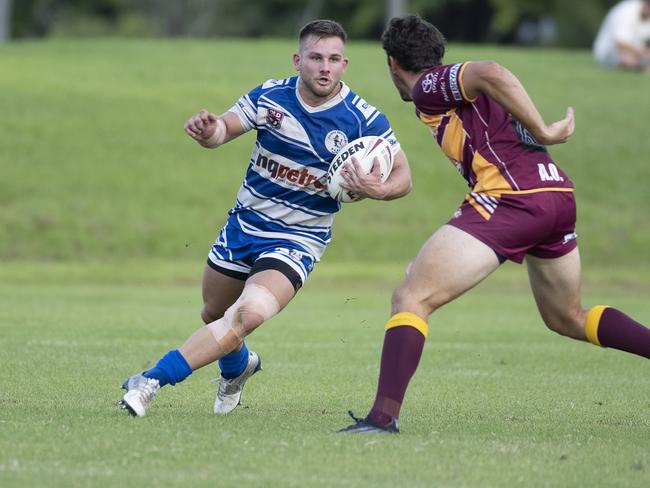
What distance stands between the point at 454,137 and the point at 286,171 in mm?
1244

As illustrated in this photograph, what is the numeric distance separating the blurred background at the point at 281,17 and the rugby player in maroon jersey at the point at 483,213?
4933 cm

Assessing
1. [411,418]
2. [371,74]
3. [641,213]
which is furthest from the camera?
[371,74]

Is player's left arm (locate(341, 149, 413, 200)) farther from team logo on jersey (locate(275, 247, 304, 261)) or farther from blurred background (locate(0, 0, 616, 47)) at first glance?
blurred background (locate(0, 0, 616, 47))

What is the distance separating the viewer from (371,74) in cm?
3444

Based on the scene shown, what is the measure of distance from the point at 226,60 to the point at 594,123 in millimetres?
11251

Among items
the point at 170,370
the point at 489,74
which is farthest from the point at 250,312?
the point at 489,74

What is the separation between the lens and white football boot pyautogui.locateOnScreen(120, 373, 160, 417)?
276 inches

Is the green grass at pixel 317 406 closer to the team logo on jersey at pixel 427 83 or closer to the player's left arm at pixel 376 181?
the player's left arm at pixel 376 181

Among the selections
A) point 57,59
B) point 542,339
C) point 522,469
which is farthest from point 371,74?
point 522,469

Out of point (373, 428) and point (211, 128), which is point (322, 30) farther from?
point (373, 428)

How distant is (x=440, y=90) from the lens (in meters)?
6.99

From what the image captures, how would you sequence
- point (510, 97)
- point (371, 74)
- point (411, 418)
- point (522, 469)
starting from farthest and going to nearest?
point (371, 74)
point (411, 418)
point (510, 97)
point (522, 469)

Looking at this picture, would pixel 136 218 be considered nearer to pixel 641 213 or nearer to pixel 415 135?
pixel 415 135

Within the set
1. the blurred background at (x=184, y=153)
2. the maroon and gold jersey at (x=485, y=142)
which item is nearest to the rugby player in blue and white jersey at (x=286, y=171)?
the maroon and gold jersey at (x=485, y=142)
